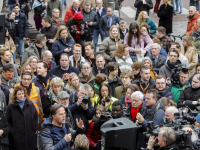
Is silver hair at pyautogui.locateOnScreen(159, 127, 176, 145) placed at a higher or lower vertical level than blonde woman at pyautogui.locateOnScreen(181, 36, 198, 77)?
lower

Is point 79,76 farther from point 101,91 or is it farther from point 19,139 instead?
point 19,139

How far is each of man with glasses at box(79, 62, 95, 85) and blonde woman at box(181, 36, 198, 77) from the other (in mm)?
2694

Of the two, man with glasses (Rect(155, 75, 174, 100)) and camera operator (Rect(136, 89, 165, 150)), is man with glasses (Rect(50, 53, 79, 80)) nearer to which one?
man with glasses (Rect(155, 75, 174, 100))

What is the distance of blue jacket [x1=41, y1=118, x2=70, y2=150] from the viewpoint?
675 cm

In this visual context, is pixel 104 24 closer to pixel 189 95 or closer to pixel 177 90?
pixel 177 90

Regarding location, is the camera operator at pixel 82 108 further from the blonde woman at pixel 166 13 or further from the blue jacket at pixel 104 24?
the blonde woman at pixel 166 13

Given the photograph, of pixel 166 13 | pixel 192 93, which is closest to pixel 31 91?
pixel 192 93

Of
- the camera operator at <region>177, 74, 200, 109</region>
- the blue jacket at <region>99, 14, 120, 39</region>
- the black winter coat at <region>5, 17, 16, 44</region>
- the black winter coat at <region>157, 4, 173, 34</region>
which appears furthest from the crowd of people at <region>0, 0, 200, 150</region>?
the black winter coat at <region>157, 4, 173, 34</region>

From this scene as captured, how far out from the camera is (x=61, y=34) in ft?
35.5

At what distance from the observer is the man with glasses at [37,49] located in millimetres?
10539

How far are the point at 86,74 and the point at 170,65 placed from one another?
6.09 ft

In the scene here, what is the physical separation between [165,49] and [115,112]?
4.79 m

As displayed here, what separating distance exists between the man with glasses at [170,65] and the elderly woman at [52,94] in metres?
2.51

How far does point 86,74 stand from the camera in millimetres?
9391
